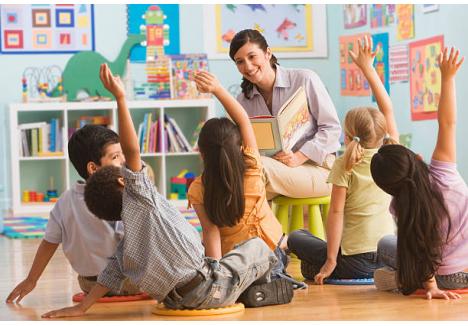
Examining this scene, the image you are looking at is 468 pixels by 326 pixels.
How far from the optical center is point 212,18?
6148mm

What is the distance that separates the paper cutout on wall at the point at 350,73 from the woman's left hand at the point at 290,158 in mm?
2511

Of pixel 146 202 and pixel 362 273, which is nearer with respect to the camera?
pixel 146 202

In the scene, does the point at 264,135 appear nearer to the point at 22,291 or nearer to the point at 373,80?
the point at 373,80

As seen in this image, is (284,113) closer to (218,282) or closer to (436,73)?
(218,282)

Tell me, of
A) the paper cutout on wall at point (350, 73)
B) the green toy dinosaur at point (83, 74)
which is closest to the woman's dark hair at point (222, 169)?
the paper cutout on wall at point (350, 73)

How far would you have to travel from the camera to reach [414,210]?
2.36 meters

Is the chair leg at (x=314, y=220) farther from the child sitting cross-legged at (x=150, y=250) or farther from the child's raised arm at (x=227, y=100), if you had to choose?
the child sitting cross-legged at (x=150, y=250)

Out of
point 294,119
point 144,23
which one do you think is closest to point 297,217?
point 294,119

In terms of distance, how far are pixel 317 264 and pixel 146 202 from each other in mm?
890

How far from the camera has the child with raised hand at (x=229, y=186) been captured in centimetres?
249

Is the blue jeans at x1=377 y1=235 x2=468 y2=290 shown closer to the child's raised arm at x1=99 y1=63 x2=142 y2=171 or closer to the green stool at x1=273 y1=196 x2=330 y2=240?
the green stool at x1=273 y1=196 x2=330 y2=240

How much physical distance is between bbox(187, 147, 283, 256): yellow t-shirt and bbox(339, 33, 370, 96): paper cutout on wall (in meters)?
3.21

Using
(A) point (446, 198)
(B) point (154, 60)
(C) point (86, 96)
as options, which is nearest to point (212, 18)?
(B) point (154, 60)

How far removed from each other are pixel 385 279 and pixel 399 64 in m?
2.93
